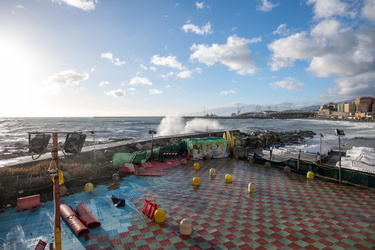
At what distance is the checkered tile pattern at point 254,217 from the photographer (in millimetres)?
6480

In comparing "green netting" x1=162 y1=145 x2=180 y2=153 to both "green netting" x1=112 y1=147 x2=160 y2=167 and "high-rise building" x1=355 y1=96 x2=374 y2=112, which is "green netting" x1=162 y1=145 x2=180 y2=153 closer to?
"green netting" x1=112 y1=147 x2=160 y2=167

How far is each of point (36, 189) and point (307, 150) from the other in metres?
23.8

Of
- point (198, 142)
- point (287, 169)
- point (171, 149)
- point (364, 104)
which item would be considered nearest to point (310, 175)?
point (287, 169)

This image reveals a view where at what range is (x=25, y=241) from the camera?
6.54m

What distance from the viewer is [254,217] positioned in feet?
26.6

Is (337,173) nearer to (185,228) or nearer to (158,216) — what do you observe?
(185,228)

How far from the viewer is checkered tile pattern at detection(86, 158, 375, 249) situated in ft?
21.3

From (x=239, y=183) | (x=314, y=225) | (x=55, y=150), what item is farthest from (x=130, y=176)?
(x=314, y=225)

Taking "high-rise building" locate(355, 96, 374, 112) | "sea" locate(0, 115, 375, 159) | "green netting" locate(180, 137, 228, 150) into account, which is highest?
"high-rise building" locate(355, 96, 374, 112)

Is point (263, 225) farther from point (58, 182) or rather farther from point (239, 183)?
point (58, 182)

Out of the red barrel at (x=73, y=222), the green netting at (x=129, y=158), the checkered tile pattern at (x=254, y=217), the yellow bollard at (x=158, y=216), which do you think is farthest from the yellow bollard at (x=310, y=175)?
the red barrel at (x=73, y=222)

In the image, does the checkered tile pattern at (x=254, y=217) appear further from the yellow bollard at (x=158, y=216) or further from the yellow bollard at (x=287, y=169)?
the yellow bollard at (x=287, y=169)

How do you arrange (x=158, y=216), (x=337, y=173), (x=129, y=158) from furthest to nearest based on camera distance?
(x=129, y=158)
(x=337, y=173)
(x=158, y=216)

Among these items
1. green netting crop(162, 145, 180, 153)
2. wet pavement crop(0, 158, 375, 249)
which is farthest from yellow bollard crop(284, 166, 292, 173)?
green netting crop(162, 145, 180, 153)
